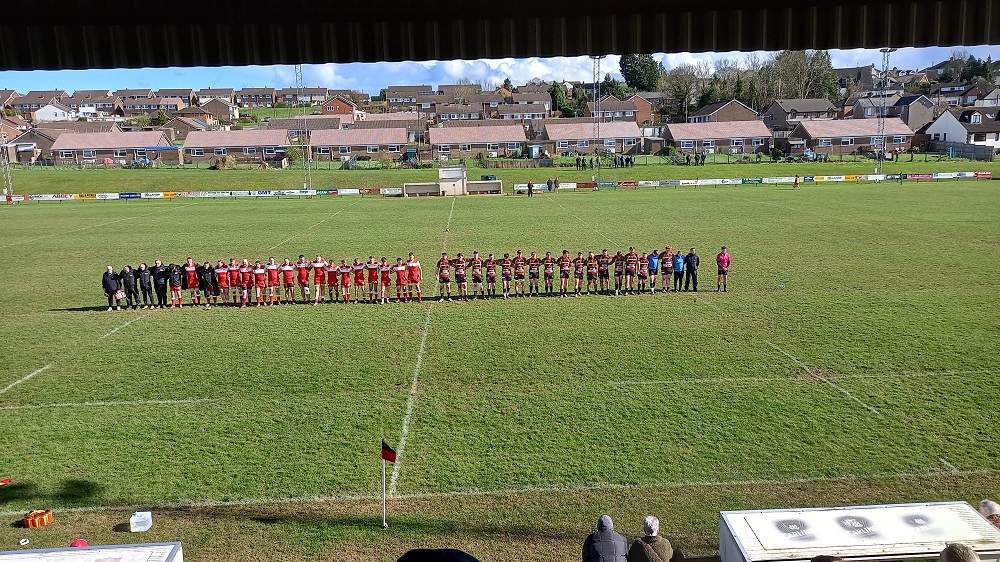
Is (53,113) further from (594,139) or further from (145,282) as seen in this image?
(145,282)

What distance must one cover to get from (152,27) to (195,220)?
132 feet

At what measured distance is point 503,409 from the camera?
1309cm

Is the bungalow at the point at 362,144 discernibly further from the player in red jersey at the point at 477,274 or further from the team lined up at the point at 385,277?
the team lined up at the point at 385,277

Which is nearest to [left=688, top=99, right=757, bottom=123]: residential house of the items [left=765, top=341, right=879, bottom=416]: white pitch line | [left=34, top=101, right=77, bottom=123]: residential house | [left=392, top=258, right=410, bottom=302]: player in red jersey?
[left=392, top=258, right=410, bottom=302]: player in red jersey

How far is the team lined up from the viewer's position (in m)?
22.0

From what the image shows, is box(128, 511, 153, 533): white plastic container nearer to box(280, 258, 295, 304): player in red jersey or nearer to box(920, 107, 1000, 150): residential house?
box(280, 258, 295, 304): player in red jersey

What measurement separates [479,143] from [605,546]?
84850 millimetres

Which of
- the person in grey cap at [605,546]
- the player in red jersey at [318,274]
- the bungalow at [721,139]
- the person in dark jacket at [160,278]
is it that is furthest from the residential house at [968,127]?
the person in grey cap at [605,546]

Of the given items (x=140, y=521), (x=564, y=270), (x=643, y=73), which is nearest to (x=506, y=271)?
(x=564, y=270)

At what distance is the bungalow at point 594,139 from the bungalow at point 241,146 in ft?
107

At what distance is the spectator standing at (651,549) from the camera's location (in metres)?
7.04

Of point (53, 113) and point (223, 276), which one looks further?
point (53, 113)

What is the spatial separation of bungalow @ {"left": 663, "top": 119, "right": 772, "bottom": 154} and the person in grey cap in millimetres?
84728

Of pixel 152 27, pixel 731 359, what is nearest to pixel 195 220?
pixel 731 359
